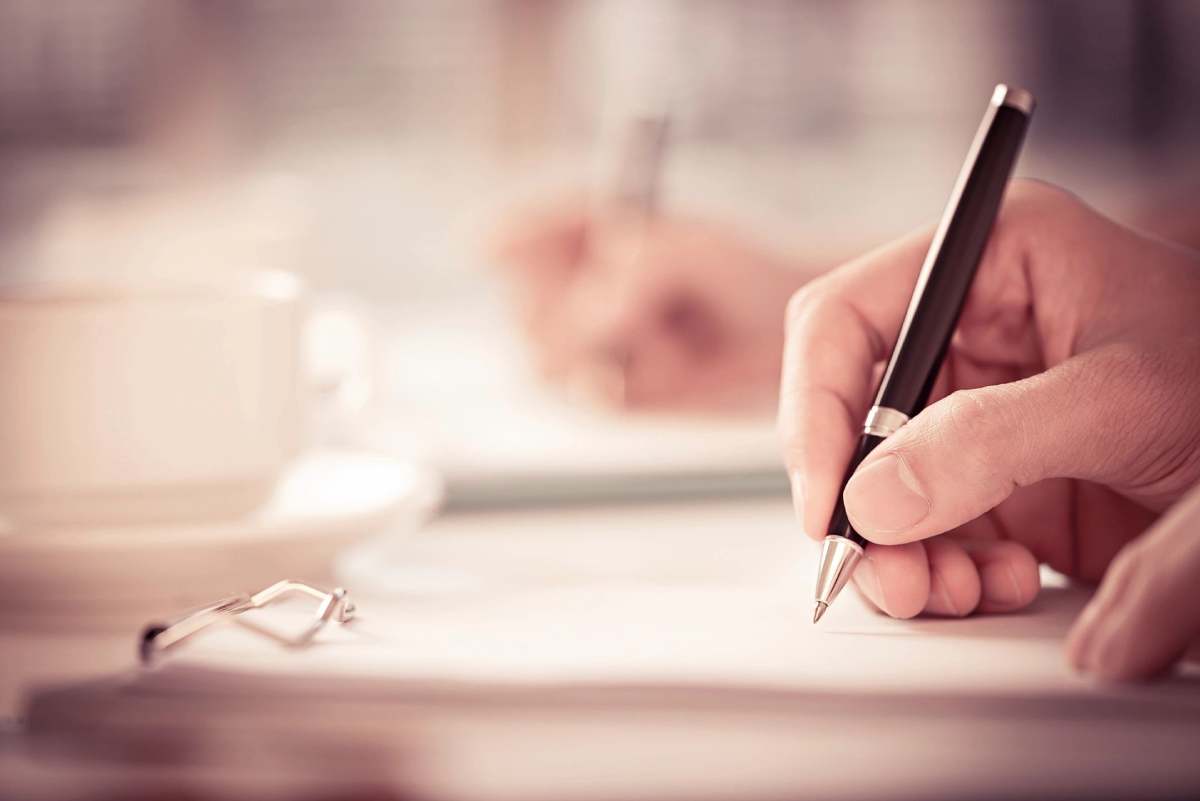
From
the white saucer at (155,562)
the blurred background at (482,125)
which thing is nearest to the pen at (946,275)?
the white saucer at (155,562)

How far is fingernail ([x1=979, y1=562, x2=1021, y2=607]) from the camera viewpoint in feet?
0.89

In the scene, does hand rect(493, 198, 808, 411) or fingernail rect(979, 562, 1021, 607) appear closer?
fingernail rect(979, 562, 1021, 607)

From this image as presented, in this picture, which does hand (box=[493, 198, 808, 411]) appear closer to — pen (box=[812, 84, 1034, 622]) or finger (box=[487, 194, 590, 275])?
finger (box=[487, 194, 590, 275])

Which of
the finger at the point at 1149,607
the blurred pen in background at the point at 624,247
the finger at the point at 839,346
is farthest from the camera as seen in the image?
the blurred pen in background at the point at 624,247

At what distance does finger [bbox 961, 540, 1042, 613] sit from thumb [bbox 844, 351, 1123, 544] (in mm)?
31

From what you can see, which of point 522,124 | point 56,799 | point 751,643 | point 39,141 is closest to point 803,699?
point 751,643

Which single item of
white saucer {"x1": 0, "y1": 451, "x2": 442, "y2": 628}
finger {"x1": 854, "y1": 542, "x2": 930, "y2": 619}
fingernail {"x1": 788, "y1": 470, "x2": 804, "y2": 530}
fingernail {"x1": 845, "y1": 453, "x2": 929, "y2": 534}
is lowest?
white saucer {"x1": 0, "y1": 451, "x2": 442, "y2": 628}

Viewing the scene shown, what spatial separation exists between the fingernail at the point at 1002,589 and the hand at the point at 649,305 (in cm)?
39

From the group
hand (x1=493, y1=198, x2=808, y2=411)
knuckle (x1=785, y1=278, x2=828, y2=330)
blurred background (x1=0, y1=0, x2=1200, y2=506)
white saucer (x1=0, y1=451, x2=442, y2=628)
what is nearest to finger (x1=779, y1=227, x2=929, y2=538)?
knuckle (x1=785, y1=278, x2=828, y2=330)

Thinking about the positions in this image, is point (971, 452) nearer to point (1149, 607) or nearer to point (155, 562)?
point (1149, 607)

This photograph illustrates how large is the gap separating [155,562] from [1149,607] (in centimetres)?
27

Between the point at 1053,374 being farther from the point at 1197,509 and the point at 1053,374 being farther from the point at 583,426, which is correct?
the point at 583,426

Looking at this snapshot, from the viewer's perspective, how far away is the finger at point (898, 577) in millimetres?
259

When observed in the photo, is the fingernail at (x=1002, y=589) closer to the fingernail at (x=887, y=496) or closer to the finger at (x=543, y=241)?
the fingernail at (x=887, y=496)
